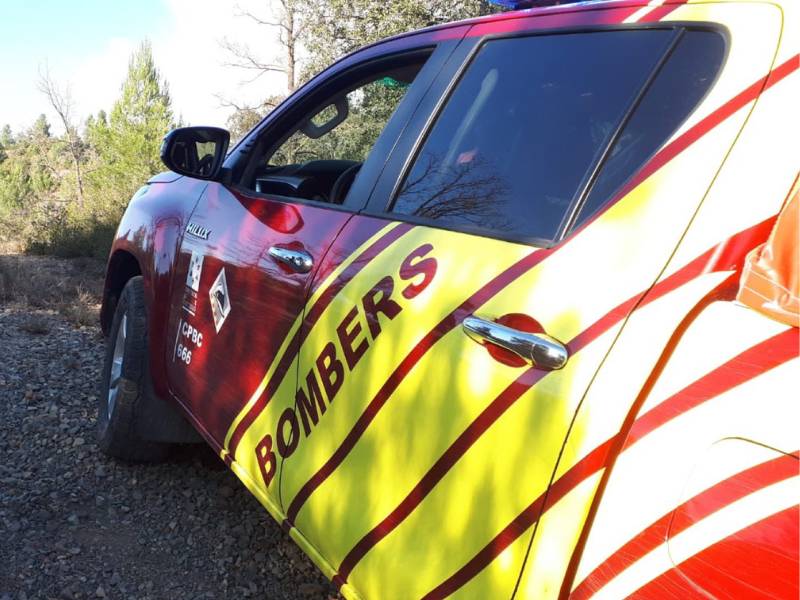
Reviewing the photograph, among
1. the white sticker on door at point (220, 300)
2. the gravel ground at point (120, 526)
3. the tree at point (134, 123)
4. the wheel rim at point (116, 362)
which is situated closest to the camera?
the white sticker on door at point (220, 300)

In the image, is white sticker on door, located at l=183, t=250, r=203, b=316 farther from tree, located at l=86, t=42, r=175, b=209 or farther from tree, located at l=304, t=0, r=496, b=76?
tree, located at l=86, t=42, r=175, b=209

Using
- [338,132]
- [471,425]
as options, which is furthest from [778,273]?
[338,132]

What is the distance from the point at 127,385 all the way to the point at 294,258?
1.40 m

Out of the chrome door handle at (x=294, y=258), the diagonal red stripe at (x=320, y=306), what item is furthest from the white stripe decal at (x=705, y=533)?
the chrome door handle at (x=294, y=258)

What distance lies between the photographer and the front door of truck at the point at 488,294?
1.17 meters

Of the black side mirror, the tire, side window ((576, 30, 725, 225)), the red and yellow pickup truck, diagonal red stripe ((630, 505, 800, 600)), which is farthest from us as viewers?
the tire

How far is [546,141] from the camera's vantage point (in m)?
1.53

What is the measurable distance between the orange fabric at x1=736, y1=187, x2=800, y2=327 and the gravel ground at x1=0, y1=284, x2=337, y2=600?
2.00m

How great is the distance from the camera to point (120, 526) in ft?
9.21

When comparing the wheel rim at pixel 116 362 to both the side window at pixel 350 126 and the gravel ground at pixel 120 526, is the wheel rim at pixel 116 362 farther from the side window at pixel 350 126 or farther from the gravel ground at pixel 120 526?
the side window at pixel 350 126

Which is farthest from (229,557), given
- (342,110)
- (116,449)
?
(342,110)

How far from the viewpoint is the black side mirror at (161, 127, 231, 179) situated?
105 inches

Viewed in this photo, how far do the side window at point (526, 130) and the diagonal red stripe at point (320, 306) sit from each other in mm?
101

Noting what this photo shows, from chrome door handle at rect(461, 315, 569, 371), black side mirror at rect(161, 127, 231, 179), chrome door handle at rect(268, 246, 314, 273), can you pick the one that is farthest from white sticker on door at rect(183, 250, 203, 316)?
chrome door handle at rect(461, 315, 569, 371)
